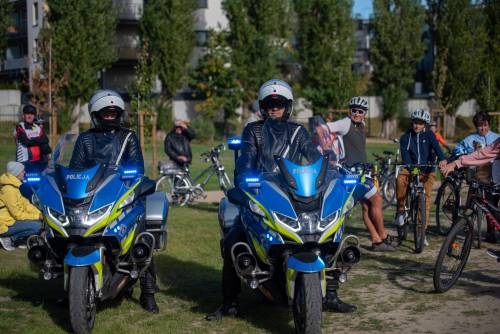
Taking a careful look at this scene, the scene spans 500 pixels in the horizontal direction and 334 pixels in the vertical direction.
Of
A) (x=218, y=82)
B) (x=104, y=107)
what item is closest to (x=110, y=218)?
(x=104, y=107)

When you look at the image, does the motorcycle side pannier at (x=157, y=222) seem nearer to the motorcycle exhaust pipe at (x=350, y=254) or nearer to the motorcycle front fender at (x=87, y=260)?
the motorcycle front fender at (x=87, y=260)

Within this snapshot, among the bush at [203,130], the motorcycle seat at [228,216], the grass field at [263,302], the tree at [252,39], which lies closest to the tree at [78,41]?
the bush at [203,130]

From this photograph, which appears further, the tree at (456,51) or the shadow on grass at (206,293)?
the tree at (456,51)

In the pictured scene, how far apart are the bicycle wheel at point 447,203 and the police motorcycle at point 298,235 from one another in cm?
526

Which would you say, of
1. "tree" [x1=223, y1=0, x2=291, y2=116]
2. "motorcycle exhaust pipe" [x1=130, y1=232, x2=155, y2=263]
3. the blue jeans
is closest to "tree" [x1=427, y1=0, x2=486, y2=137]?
"tree" [x1=223, y1=0, x2=291, y2=116]

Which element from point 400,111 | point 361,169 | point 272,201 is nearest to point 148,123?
point 361,169

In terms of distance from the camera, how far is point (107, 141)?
23.0 feet

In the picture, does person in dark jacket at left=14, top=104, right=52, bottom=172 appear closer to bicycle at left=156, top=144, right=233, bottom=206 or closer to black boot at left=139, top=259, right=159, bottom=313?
bicycle at left=156, top=144, right=233, bottom=206

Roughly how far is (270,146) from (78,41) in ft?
131

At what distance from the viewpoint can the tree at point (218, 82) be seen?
1965 inches

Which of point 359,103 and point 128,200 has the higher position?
point 359,103

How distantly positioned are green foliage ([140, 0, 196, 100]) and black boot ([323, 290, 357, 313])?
42191 millimetres

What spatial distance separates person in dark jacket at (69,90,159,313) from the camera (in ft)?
22.8

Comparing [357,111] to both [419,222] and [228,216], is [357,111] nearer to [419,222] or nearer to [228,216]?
[419,222]
